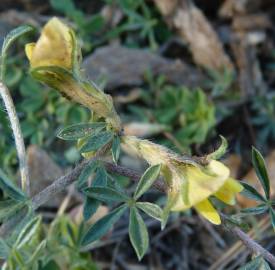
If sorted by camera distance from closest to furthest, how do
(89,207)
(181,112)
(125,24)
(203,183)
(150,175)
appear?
(203,183), (150,175), (89,207), (181,112), (125,24)

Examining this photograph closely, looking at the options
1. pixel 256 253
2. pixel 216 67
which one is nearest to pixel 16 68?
pixel 216 67

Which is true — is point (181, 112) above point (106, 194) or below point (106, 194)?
below

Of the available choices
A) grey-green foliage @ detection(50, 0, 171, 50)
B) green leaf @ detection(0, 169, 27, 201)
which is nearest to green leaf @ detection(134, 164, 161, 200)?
green leaf @ detection(0, 169, 27, 201)

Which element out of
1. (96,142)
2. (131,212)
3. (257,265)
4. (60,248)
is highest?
(96,142)

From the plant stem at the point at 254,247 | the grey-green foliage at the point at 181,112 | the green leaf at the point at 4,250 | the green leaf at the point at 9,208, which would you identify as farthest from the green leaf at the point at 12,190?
the grey-green foliage at the point at 181,112

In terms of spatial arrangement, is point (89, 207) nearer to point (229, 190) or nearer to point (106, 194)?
point (106, 194)

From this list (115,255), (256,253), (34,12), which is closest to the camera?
(256,253)

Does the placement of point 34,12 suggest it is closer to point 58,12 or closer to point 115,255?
point 58,12

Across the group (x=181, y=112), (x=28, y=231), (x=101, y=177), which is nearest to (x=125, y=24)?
(x=181, y=112)
